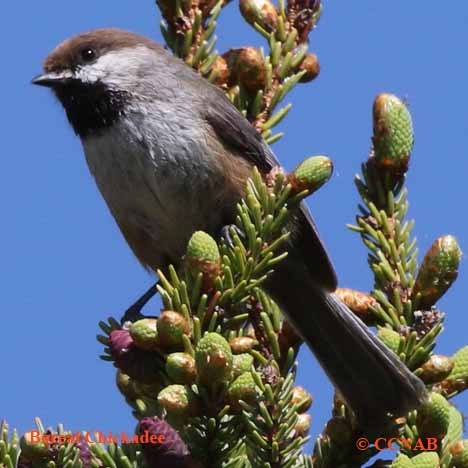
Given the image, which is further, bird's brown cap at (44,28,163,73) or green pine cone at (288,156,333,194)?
bird's brown cap at (44,28,163,73)

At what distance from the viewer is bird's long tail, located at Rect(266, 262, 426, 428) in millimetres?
2219

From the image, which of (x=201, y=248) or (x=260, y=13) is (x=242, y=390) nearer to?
(x=201, y=248)

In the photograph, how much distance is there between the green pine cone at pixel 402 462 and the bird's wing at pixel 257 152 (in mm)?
1577

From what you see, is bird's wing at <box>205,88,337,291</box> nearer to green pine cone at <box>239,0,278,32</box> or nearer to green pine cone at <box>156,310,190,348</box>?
green pine cone at <box>239,0,278,32</box>

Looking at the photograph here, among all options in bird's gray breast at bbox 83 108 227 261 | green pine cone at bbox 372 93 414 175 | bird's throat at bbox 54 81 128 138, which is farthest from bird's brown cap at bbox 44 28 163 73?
green pine cone at bbox 372 93 414 175

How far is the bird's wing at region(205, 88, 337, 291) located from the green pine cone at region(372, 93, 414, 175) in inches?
36.9

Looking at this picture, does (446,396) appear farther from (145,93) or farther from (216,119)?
(145,93)

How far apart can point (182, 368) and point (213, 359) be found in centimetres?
12

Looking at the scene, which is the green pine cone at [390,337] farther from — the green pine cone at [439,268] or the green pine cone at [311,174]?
the green pine cone at [311,174]

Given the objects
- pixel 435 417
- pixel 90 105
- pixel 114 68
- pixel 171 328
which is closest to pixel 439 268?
pixel 435 417

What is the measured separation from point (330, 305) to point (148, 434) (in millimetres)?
1793

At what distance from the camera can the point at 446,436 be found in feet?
6.72

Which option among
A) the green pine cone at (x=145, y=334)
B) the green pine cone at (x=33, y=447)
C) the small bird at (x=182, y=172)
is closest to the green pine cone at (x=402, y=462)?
the green pine cone at (x=145, y=334)

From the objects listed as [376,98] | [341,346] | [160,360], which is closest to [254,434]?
[160,360]
